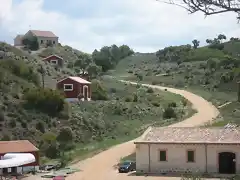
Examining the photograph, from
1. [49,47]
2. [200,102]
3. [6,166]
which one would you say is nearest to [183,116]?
[200,102]

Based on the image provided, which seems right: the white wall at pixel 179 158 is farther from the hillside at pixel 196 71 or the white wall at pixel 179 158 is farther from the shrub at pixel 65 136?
the hillside at pixel 196 71

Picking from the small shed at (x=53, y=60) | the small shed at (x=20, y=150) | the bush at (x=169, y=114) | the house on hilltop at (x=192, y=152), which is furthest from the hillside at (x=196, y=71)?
the small shed at (x=53, y=60)

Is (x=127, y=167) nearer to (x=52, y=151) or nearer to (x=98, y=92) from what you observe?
(x=52, y=151)

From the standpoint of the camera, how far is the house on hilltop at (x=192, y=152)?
39.3m

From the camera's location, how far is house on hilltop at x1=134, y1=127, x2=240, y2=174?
39.3 m

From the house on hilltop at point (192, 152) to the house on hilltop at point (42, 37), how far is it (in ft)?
294

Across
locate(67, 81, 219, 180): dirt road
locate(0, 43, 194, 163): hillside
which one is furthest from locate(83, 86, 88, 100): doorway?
locate(67, 81, 219, 180): dirt road

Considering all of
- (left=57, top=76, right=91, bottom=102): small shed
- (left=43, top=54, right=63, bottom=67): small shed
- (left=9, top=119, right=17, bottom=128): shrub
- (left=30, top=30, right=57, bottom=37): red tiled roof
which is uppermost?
(left=30, top=30, right=57, bottom=37): red tiled roof

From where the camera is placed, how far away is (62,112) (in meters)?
62.8

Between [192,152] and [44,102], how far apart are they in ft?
89.9

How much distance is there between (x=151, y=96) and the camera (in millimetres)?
87250

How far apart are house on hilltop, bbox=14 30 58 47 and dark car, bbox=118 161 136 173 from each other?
88259mm

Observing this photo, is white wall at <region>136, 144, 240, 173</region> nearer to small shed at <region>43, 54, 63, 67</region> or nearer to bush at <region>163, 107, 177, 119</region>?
bush at <region>163, 107, 177, 119</region>

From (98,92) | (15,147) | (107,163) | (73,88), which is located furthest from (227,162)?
(98,92)
